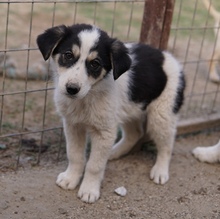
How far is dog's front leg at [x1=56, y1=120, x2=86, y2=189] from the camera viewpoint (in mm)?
3887

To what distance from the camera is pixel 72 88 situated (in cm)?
315

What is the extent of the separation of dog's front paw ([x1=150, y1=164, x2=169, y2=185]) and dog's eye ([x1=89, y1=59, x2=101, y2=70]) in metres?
1.44

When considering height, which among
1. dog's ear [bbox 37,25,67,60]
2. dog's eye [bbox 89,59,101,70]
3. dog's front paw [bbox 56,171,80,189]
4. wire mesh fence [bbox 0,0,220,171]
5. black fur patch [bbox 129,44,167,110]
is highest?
dog's ear [bbox 37,25,67,60]

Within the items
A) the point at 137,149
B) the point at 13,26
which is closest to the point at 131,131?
the point at 137,149

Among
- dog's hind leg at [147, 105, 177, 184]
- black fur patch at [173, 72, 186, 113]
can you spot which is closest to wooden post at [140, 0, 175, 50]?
black fur patch at [173, 72, 186, 113]

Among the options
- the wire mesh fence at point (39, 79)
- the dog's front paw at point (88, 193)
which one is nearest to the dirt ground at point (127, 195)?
the dog's front paw at point (88, 193)

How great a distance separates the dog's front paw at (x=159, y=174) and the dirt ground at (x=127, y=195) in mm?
51

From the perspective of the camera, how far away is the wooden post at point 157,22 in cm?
445

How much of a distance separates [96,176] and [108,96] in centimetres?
72

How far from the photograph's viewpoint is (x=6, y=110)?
5230mm

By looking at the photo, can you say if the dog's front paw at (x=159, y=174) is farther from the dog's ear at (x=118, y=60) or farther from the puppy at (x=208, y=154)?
the dog's ear at (x=118, y=60)

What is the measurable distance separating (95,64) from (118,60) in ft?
0.60

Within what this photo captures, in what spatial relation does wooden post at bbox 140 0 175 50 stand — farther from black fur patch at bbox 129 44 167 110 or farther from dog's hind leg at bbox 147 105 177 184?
dog's hind leg at bbox 147 105 177 184

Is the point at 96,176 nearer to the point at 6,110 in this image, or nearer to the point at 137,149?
the point at 137,149
